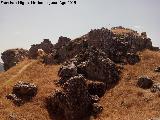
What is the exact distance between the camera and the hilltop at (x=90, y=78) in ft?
156

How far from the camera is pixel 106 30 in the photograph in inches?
2554

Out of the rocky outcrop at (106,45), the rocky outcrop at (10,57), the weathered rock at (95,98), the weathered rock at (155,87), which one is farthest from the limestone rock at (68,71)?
the rocky outcrop at (10,57)

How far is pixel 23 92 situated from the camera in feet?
165

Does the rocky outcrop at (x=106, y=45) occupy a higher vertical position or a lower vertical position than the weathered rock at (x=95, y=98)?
higher

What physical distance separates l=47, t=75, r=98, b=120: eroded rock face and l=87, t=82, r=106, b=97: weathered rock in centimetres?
298

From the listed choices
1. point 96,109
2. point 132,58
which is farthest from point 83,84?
point 132,58

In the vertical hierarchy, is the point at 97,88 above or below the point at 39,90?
above

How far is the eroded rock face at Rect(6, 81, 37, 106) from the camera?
49581mm

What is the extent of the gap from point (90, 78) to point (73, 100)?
27.8 ft

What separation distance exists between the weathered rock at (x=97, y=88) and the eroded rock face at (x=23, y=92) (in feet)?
31.1

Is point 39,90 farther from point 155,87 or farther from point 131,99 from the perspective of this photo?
point 155,87

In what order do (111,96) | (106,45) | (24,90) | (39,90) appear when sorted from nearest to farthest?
(24,90) < (111,96) < (39,90) < (106,45)

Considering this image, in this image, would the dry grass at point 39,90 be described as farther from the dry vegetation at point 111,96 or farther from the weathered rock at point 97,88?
the weathered rock at point 97,88

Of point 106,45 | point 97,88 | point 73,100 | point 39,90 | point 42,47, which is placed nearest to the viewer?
point 73,100
